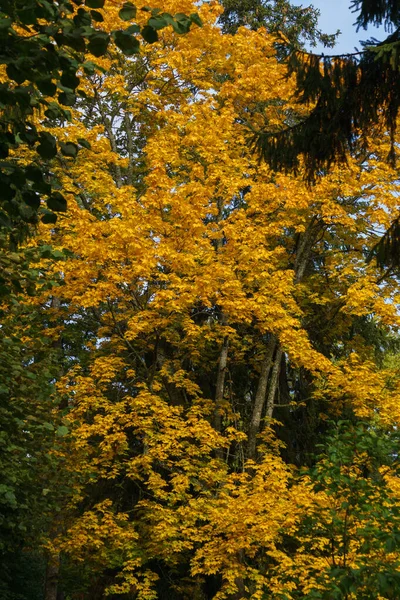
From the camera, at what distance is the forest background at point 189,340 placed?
11297 millimetres

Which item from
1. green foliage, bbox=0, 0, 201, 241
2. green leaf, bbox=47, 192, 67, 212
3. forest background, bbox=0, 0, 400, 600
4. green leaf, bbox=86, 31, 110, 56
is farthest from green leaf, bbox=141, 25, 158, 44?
forest background, bbox=0, 0, 400, 600

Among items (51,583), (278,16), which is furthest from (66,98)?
(278,16)

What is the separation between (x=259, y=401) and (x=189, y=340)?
2.27m

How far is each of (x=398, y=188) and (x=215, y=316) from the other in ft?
17.2

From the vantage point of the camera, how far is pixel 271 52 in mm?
16641

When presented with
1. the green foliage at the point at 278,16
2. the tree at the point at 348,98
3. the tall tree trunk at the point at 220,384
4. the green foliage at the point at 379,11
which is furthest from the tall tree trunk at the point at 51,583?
the green foliage at the point at 278,16

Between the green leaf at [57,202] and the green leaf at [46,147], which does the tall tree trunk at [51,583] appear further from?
the green leaf at [46,147]

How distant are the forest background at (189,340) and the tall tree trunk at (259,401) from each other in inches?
1.9

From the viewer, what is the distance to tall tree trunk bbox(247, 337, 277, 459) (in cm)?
1477

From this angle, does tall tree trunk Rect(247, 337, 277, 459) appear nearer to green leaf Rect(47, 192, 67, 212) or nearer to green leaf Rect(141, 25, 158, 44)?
green leaf Rect(47, 192, 67, 212)

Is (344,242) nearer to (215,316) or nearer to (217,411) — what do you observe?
(215,316)

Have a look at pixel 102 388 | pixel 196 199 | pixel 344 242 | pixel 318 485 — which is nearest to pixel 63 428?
pixel 318 485

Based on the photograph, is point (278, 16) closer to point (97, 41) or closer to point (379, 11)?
point (379, 11)

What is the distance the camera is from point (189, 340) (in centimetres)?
1452
